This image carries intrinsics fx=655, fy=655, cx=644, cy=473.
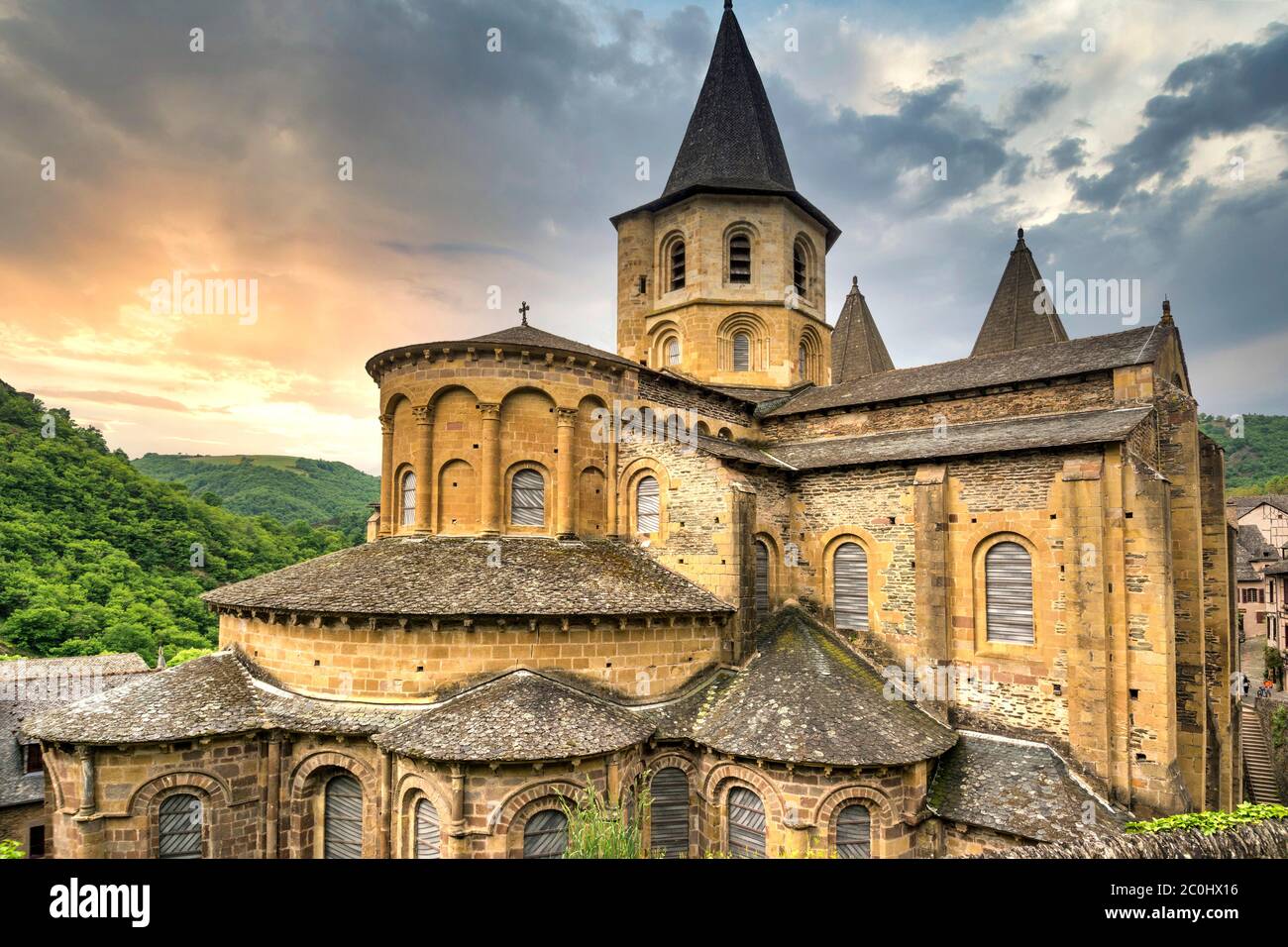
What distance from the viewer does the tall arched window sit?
26.5m

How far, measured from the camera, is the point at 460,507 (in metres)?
17.7

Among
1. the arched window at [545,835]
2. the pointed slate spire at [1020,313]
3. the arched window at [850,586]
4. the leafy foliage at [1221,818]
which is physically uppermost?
the pointed slate spire at [1020,313]

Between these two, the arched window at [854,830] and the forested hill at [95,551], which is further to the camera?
the forested hill at [95,551]

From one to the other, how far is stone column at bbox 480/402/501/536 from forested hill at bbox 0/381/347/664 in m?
30.1

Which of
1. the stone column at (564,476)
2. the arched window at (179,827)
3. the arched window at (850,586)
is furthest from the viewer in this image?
the stone column at (564,476)

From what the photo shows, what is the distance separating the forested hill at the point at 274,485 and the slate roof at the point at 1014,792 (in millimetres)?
81160

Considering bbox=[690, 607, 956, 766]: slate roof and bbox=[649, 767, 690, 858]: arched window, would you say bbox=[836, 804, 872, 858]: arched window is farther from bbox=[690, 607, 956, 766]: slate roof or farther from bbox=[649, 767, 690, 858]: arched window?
bbox=[649, 767, 690, 858]: arched window

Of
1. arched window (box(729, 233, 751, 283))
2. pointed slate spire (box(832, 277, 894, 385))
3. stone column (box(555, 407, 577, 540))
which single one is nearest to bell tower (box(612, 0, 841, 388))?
arched window (box(729, 233, 751, 283))

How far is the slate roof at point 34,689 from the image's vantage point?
22.6m

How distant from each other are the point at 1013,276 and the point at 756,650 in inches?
800

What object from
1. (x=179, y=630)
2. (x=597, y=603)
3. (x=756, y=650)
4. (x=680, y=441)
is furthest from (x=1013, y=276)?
(x=179, y=630)

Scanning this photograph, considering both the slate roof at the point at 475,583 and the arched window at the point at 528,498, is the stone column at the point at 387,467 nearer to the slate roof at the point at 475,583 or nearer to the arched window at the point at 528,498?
the slate roof at the point at 475,583

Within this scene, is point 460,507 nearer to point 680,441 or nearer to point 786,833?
point 680,441

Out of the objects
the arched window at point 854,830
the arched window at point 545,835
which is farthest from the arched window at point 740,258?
the arched window at point 545,835
